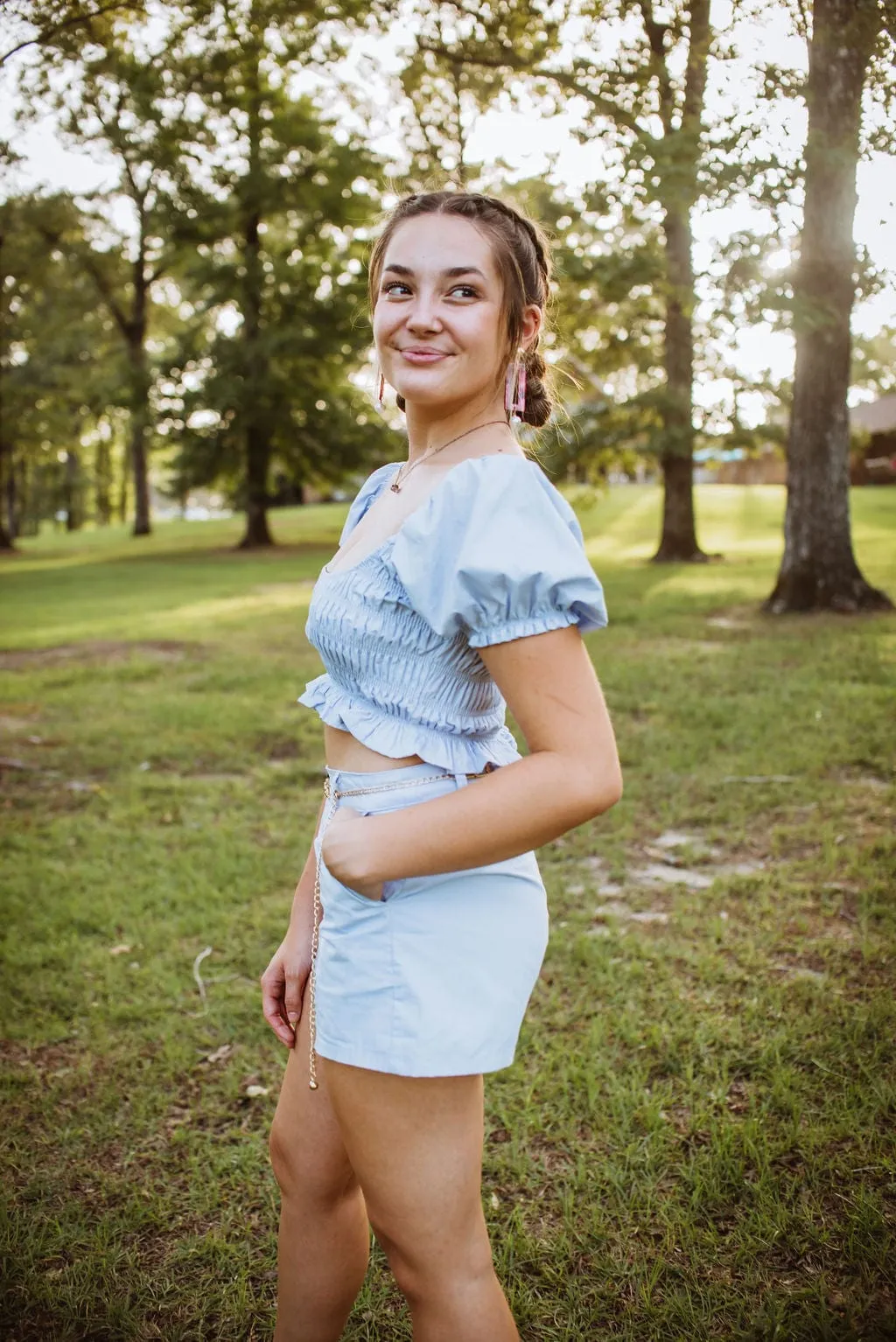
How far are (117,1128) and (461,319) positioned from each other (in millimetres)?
2606

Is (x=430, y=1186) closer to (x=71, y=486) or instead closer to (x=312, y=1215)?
(x=312, y=1215)

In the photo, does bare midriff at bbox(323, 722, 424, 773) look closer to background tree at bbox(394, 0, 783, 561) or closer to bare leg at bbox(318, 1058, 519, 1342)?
bare leg at bbox(318, 1058, 519, 1342)

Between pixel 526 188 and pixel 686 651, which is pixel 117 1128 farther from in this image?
pixel 526 188

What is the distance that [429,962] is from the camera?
4.52ft

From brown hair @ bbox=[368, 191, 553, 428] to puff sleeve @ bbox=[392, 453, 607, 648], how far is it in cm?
38

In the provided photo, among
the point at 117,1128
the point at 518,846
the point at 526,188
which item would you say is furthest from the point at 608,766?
the point at 526,188

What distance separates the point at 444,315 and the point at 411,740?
2.12 feet

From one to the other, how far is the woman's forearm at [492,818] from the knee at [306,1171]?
685 mm

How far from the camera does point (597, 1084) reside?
3027 millimetres

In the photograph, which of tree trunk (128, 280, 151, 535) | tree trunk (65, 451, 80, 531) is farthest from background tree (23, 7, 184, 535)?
tree trunk (65, 451, 80, 531)

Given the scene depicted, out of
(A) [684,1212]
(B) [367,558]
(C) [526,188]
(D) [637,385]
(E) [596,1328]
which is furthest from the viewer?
(D) [637,385]

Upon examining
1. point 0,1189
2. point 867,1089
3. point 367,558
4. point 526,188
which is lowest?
point 0,1189

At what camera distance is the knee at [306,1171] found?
66.4 inches

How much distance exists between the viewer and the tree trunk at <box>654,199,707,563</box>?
50.6ft
